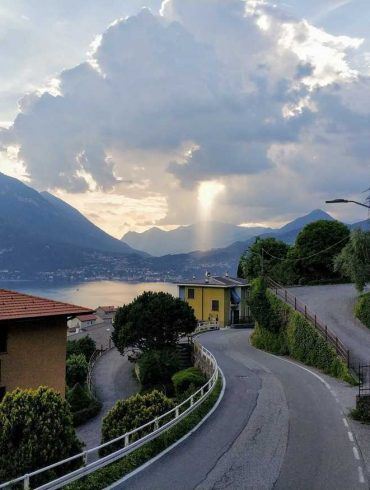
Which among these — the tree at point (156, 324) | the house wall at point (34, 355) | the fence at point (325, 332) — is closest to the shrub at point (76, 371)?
the tree at point (156, 324)

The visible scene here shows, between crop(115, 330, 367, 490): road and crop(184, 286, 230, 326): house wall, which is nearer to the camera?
crop(115, 330, 367, 490): road

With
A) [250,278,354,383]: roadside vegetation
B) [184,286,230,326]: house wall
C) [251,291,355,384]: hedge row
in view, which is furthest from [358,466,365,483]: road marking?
[184,286,230,326]: house wall

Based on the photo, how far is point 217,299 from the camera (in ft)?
234

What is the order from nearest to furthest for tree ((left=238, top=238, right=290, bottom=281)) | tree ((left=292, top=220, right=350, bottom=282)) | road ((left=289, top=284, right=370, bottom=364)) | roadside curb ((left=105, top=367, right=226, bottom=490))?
1. roadside curb ((left=105, top=367, right=226, bottom=490))
2. road ((left=289, top=284, right=370, bottom=364))
3. tree ((left=292, top=220, right=350, bottom=282))
4. tree ((left=238, top=238, right=290, bottom=281))

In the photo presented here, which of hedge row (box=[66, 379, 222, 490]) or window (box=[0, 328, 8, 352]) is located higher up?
window (box=[0, 328, 8, 352])

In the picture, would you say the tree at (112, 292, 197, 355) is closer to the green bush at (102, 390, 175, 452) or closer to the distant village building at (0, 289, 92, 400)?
the distant village building at (0, 289, 92, 400)

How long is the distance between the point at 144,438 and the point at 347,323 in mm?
26867

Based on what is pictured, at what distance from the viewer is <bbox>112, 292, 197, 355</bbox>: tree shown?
46.8m

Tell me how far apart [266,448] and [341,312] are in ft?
90.4

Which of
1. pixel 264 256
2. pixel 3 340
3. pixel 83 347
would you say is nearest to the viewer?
pixel 3 340

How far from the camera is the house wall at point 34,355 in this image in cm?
2095

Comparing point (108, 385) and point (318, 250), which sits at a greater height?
point (318, 250)

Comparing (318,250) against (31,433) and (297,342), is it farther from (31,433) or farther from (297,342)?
(31,433)

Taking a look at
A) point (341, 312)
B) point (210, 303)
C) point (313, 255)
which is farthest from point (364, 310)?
point (313, 255)
